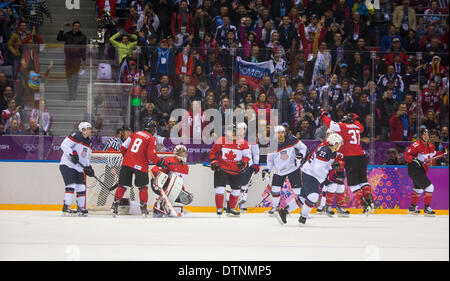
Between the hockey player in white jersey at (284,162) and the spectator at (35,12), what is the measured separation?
4775mm

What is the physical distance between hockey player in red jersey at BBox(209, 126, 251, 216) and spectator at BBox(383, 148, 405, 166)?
2.63m

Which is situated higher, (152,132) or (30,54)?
(30,54)

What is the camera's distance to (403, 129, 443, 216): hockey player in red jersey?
37.1ft

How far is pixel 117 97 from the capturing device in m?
11.1

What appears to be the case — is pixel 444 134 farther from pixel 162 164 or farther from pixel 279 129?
pixel 162 164

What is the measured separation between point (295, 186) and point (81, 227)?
392cm

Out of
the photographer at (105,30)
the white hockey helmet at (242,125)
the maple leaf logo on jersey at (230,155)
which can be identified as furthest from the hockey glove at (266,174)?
the photographer at (105,30)

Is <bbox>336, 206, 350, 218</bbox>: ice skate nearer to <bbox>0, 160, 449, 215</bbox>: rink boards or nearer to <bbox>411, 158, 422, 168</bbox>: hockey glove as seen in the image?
<bbox>0, 160, 449, 215</bbox>: rink boards

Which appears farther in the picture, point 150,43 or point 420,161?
point 150,43

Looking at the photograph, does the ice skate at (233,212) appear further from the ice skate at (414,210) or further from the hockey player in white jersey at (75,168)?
the ice skate at (414,210)

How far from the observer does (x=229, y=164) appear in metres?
10.6

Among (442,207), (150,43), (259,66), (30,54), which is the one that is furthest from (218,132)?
(442,207)

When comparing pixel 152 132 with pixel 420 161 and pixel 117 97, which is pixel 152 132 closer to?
pixel 117 97

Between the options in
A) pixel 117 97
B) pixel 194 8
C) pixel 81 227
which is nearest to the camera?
pixel 81 227
